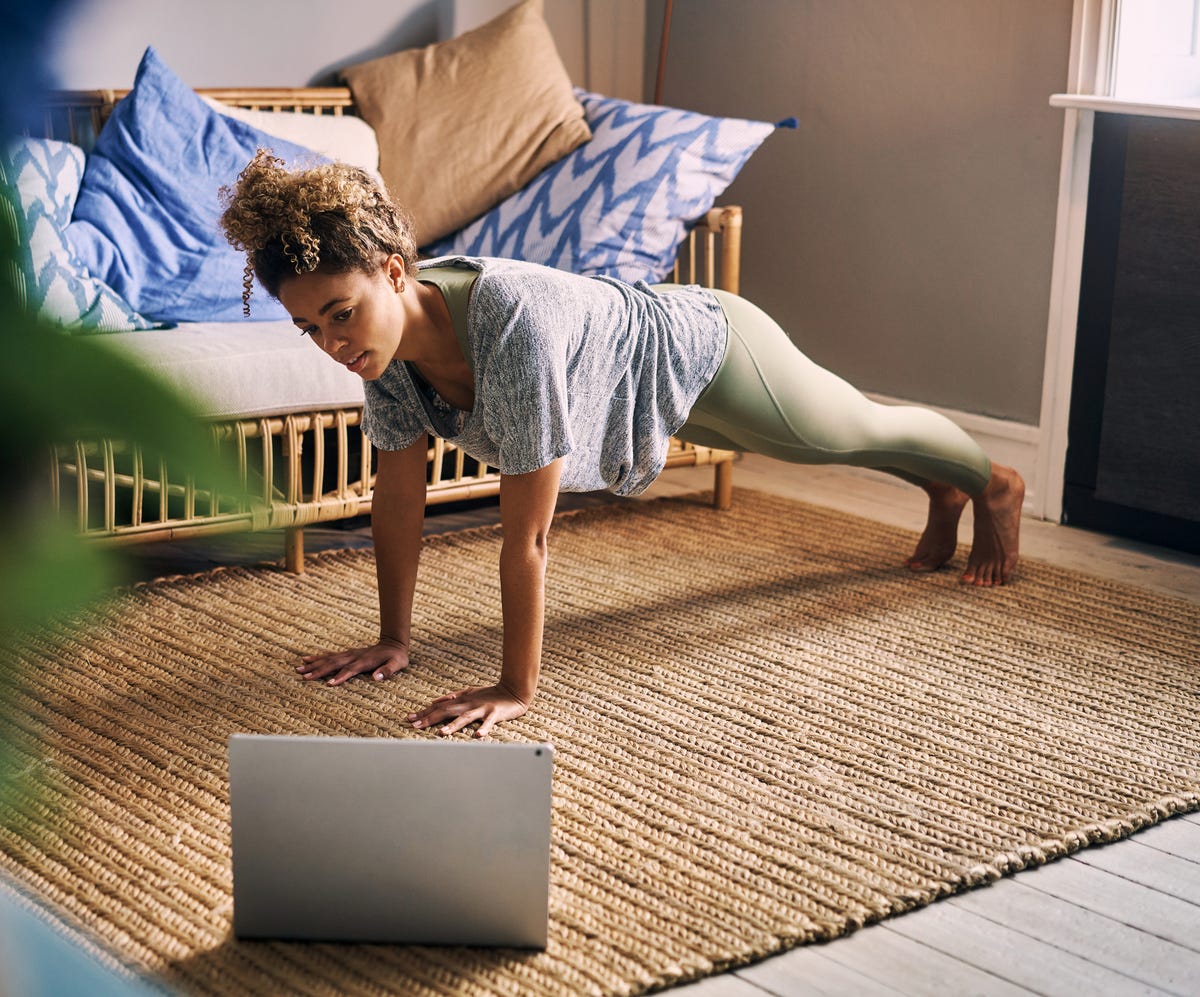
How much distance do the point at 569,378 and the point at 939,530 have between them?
881 millimetres

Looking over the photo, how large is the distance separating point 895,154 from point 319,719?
1780mm

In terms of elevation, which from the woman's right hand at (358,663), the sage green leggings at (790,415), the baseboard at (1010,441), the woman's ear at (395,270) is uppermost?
the woman's ear at (395,270)

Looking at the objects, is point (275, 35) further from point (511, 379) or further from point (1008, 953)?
point (1008, 953)

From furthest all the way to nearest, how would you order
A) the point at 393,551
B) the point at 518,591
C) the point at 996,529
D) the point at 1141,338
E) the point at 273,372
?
the point at 1141,338
the point at 996,529
the point at 273,372
the point at 393,551
the point at 518,591

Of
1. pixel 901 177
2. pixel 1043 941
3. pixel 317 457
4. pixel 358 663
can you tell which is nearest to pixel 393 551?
pixel 358 663

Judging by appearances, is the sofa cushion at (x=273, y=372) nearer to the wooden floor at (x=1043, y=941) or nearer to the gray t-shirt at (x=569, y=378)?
the gray t-shirt at (x=569, y=378)

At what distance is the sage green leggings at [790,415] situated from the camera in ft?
6.57

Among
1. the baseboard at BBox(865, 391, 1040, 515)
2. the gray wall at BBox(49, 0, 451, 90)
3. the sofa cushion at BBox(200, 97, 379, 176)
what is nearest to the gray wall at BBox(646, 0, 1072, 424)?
the baseboard at BBox(865, 391, 1040, 515)

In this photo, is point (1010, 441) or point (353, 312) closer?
point (353, 312)

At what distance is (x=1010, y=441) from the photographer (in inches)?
111

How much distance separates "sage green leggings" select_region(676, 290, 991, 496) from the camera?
2.00 m

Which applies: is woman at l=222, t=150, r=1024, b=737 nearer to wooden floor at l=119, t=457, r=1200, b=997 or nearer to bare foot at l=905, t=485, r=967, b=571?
bare foot at l=905, t=485, r=967, b=571

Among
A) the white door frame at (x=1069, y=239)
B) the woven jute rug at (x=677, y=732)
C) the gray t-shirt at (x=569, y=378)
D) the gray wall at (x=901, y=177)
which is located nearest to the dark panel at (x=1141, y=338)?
the white door frame at (x=1069, y=239)

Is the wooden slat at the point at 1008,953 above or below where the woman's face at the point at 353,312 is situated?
below
